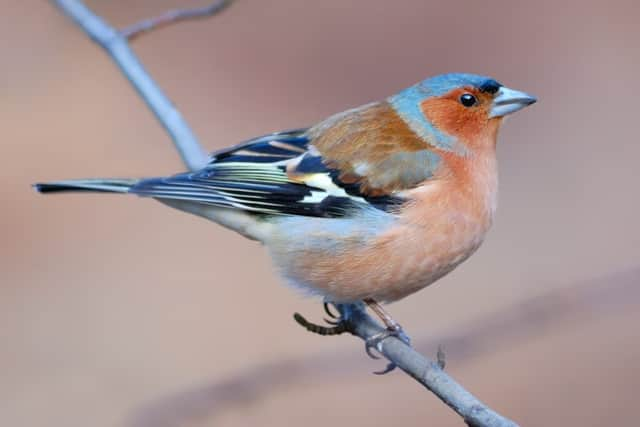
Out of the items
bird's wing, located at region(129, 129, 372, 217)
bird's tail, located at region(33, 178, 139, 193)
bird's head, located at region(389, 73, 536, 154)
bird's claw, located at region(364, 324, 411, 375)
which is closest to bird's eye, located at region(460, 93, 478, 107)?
bird's head, located at region(389, 73, 536, 154)

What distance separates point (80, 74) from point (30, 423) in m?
3.74

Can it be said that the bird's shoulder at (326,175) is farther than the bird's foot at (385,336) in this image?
Yes

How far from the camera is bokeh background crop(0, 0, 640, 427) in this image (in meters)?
6.56

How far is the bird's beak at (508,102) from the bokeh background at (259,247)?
891 millimetres

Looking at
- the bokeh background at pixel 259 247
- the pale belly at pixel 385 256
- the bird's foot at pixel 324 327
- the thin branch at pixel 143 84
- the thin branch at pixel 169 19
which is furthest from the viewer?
the bokeh background at pixel 259 247

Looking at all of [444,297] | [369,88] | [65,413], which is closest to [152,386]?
[65,413]

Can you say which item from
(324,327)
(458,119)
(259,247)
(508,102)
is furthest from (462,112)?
(259,247)

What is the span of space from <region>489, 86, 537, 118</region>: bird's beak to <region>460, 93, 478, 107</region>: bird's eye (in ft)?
0.28

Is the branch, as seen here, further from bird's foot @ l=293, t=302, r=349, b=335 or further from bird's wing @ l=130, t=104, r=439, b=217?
bird's wing @ l=130, t=104, r=439, b=217

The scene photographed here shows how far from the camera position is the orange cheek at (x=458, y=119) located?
4.38m

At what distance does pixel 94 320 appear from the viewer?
7.29 metres

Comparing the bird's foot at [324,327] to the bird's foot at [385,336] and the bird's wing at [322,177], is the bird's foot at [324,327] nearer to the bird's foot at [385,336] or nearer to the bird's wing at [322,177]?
the bird's foot at [385,336]

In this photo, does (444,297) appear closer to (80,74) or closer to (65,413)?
(65,413)

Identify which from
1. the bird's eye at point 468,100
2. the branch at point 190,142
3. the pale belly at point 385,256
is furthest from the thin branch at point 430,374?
the bird's eye at point 468,100
